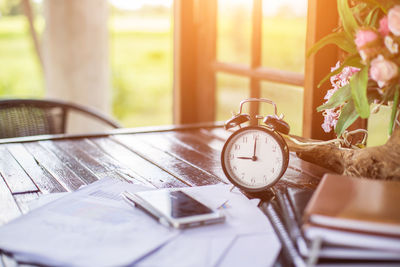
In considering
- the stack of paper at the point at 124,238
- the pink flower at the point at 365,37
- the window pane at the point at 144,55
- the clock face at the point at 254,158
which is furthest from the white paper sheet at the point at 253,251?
the window pane at the point at 144,55

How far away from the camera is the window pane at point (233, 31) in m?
2.78

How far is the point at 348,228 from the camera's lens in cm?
81

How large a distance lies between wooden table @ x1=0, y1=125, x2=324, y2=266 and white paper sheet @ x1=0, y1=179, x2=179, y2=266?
0.10m

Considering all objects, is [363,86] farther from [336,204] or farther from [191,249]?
[191,249]

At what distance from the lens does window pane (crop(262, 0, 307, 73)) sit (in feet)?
7.83

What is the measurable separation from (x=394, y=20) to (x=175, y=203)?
518 mm

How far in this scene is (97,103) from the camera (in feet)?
13.6

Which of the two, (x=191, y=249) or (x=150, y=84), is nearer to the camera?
(x=191, y=249)

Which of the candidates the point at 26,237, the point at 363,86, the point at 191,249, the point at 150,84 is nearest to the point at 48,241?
the point at 26,237

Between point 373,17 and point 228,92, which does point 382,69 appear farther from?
point 228,92

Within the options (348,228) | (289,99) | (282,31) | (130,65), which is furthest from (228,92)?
(130,65)

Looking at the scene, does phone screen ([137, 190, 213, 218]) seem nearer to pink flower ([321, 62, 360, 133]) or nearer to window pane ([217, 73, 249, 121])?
pink flower ([321, 62, 360, 133])

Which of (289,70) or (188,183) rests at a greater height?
(289,70)

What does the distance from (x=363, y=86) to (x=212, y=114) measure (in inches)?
73.6
